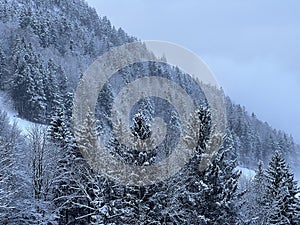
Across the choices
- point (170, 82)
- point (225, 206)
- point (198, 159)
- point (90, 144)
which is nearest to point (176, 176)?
point (198, 159)

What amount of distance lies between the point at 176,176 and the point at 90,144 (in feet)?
26.2

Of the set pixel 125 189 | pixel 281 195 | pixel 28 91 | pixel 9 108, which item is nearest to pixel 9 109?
pixel 9 108

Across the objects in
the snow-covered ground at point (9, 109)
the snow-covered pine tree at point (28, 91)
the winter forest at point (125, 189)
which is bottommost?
the winter forest at point (125, 189)

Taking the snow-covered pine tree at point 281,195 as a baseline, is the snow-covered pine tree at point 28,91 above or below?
above

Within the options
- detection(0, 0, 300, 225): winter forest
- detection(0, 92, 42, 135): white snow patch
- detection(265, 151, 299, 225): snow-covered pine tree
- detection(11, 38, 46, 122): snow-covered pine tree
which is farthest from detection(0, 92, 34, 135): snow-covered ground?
detection(265, 151, 299, 225): snow-covered pine tree

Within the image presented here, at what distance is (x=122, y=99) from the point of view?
126 meters

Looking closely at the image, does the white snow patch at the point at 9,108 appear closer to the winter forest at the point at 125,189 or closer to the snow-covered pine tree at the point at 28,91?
the snow-covered pine tree at the point at 28,91

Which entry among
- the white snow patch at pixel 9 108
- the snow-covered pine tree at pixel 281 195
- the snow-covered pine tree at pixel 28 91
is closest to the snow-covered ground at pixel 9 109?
the white snow patch at pixel 9 108

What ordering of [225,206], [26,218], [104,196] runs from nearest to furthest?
1. [225,206]
2. [104,196]
3. [26,218]

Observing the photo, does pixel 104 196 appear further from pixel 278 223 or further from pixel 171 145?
pixel 278 223

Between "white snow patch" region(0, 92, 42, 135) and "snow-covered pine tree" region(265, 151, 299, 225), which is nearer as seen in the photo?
"snow-covered pine tree" region(265, 151, 299, 225)

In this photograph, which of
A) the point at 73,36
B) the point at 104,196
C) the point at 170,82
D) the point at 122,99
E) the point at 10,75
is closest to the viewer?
the point at 104,196

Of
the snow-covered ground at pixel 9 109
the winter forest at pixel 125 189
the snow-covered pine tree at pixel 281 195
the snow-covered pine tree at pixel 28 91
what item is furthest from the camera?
the snow-covered pine tree at pixel 28 91

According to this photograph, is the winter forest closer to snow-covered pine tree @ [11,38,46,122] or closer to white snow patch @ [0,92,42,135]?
white snow patch @ [0,92,42,135]
